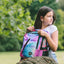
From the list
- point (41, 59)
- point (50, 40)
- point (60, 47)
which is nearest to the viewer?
point (41, 59)

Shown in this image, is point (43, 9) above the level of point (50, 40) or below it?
above

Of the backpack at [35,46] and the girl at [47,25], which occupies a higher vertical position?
the girl at [47,25]

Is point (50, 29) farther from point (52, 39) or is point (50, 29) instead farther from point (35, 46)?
point (35, 46)

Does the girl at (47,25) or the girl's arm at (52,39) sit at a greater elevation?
the girl at (47,25)

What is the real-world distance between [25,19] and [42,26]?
12.4 feet

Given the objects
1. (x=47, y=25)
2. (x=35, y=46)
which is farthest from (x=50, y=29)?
(x=35, y=46)

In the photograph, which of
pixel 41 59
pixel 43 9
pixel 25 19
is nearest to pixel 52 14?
pixel 43 9

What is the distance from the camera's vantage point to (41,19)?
237 centimetres

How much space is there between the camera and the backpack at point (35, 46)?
2.19 meters

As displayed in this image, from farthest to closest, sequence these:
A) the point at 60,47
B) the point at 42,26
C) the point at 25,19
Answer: the point at 60,47 → the point at 25,19 → the point at 42,26

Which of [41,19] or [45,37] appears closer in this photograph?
[45,37]

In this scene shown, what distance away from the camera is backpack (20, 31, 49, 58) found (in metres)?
2.19

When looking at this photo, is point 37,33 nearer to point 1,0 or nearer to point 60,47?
point 1,0

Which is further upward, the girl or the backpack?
the girl
